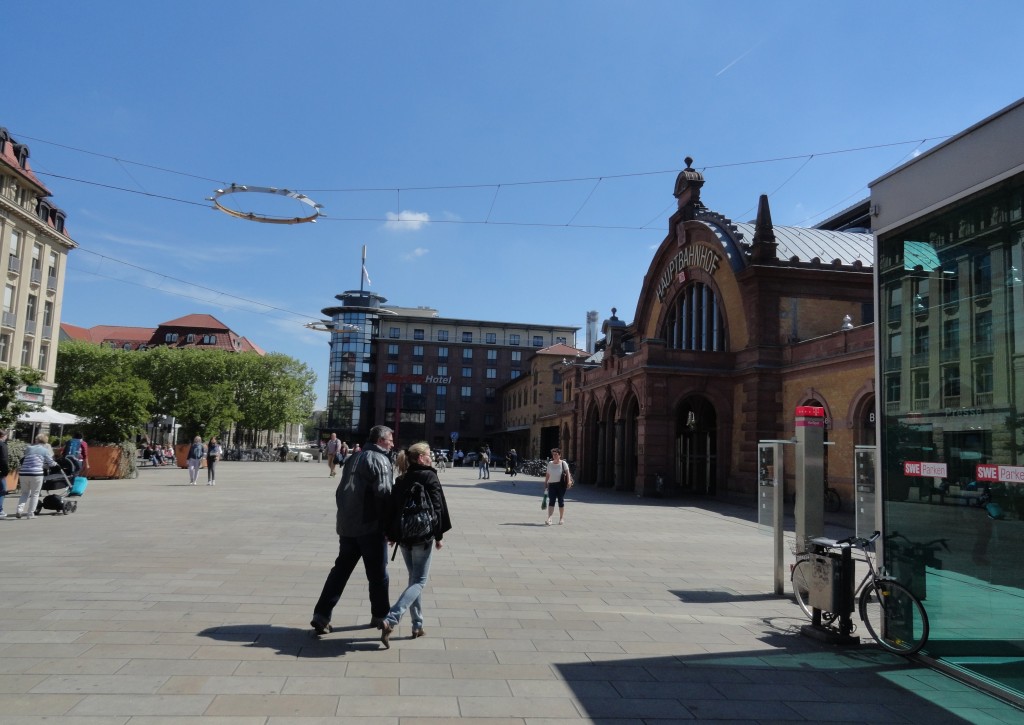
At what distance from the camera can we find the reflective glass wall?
561 cm

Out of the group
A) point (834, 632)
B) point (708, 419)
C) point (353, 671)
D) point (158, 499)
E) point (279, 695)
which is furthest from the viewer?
point (708, 419)

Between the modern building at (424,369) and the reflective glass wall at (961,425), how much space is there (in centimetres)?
8685

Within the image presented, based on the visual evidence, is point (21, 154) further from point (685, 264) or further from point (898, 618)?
point (898, 618)

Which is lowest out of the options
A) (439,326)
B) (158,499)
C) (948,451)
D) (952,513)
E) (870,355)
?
(158,499)

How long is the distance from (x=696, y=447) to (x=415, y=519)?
28.7 meters

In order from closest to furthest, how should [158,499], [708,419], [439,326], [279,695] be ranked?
1. [279,695]
2. [158,499]
3. [708,419]
4. [439,326]

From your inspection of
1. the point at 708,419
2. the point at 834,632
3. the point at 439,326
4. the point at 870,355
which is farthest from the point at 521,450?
the point at 834,632

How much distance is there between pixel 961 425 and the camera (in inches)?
243

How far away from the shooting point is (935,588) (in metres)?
6.41

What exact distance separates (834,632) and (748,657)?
113cm

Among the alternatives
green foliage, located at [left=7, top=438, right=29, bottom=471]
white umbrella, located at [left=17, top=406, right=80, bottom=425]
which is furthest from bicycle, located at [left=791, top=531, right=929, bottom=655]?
white umbrella, located at [left=17, top=406, right=80, bottom=425]

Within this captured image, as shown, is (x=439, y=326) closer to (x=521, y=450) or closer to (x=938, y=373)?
(x=521, y=450)

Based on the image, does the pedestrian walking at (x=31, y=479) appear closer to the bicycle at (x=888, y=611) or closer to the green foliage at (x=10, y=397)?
the green foliage at (x=10, y=397)

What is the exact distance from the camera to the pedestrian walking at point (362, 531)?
639cm
